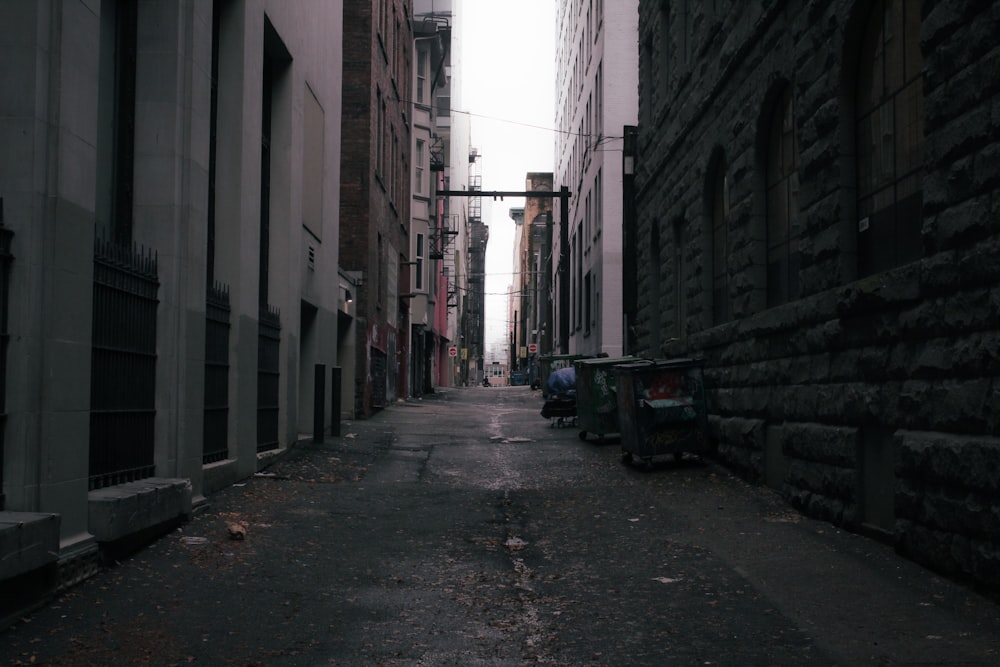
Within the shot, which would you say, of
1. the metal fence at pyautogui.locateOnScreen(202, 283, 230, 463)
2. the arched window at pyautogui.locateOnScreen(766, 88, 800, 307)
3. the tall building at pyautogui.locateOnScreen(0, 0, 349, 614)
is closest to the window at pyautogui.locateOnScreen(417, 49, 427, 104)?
the tall building at pyautogui.locateOnScreen(0, 0, 349, 614)

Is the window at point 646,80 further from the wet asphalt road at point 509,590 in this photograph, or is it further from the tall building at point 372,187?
the wet asphalt road at point 509,590

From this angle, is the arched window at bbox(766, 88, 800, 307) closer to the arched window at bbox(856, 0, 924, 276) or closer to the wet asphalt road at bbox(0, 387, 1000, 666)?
the arched window at bbox(856, 0, 924, 276)

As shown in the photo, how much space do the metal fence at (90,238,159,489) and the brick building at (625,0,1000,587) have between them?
19.4 ft

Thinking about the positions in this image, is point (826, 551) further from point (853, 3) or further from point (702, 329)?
point (702, 329)

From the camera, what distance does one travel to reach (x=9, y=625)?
17.2 ft

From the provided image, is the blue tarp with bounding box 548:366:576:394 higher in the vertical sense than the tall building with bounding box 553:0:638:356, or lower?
lower

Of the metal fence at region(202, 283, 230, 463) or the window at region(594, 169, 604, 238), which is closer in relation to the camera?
the metal fence at region(202, 283, 230, 463)

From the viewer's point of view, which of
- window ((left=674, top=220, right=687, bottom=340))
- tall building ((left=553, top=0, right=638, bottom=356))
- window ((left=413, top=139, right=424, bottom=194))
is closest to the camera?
window ((left=674, top=220, right=687, bottom=340))

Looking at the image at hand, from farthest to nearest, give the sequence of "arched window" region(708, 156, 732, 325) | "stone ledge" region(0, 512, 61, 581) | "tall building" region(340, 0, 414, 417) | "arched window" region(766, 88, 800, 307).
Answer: "tall building" region(340, 0, 414, 417) < "arched window" region(708, 156, 732, 325) < "arched window" region(766, 88, 800, 307) < "stone ledge" region(0, 512, 61, 581)

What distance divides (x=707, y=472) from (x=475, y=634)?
732cm

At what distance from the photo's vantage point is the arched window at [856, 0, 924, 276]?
759 cm

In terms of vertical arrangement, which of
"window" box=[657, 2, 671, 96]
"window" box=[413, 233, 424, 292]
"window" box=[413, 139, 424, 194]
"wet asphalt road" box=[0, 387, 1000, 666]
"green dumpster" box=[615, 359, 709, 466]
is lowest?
"wet asphalt road" box=[0, 387, 1000, 666]

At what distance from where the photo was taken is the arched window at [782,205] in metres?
10.5

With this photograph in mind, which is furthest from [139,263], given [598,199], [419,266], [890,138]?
[419,266]
